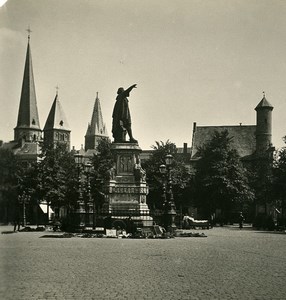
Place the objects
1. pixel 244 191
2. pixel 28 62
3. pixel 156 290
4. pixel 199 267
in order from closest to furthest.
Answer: pixel 156 290 < pixel 199 267 < pixel 244 191 < pixel 28 62

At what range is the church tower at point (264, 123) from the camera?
93.6 metres

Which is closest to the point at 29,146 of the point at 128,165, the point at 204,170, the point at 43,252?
the point at 204,170

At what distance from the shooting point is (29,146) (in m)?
130

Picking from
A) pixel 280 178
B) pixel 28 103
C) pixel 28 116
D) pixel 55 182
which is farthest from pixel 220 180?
pixel 28 116

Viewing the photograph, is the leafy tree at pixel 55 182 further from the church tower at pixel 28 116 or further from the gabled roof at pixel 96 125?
the gabled roof at pixel 96 125

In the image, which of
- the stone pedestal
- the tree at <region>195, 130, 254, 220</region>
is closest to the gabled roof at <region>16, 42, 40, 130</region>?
the tree at <region>195, 130, 254, 220</region>

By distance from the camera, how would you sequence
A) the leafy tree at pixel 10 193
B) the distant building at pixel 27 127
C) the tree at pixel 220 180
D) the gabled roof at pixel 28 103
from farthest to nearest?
1. the distant building at pixel 27 127
2. the gabled roof at pixel 28 103
3. the tree at pixel 220 180
4. the leafy tree at pixel 10 193

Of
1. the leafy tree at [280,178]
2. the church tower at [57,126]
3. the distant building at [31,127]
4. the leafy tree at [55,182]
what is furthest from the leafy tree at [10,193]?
the church tower at [57,126]

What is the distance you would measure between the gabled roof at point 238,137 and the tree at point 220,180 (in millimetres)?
34954

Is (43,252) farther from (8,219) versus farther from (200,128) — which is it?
(200,128)

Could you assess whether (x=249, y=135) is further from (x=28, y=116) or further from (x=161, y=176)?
(x=28, y=116)

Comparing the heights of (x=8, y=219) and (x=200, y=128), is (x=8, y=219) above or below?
below

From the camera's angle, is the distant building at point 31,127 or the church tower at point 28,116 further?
the distant building at point 31,127

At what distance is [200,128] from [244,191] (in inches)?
1655
